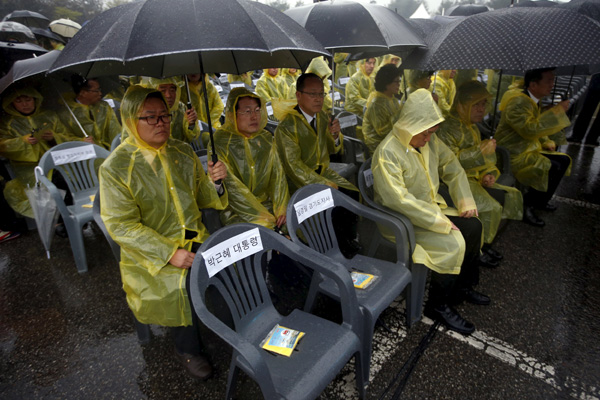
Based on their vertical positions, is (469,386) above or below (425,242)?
below

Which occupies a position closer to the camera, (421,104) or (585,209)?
(421,104)

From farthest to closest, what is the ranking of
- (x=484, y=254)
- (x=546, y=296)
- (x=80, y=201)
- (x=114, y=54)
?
1. (x=80, y=201)
2. (x=484, y=254)
3. (x=546, y=296)
4. (x=114, y=54)

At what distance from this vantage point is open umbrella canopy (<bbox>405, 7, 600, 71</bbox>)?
Answer: 207 cm

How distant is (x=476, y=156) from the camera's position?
3229mm

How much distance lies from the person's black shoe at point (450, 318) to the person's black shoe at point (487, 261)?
916mm

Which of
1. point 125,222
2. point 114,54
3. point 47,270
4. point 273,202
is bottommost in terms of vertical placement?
point 47,270

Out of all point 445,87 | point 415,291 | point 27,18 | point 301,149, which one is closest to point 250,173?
point 301,149

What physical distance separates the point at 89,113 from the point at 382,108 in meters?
3.69

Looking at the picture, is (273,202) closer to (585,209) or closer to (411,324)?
(411,324)

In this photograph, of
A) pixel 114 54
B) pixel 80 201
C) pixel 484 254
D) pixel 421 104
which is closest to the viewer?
pixel 114 54

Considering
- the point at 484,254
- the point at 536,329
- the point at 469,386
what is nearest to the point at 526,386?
the point at 469,386

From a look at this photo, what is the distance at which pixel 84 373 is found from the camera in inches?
89.7

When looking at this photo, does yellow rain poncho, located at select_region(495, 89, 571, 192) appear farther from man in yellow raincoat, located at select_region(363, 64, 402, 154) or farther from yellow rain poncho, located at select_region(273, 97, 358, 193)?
yellow rain poncho, located at select_region(273, 97, 358, 193)

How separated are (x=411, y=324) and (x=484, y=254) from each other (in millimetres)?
1327
